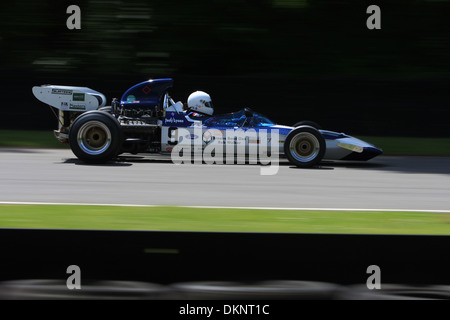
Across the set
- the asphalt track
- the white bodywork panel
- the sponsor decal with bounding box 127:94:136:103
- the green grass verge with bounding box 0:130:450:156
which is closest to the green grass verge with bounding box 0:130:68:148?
the green grass verge with bounding box 0:130:450:156

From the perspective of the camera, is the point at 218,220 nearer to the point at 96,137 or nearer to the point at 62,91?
the point at 96,137

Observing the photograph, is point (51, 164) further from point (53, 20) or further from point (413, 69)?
point (413, 69)

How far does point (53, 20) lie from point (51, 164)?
921cm

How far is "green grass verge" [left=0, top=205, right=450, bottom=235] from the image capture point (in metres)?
5.52

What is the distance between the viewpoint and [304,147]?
1127 cm

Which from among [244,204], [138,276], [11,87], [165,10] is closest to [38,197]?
[244,204]

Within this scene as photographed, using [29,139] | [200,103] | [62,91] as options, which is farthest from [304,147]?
[29,139]

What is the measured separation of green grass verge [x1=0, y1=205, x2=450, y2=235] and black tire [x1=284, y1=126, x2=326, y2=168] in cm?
467

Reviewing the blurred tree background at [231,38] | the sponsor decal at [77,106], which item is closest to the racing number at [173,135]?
the sponsor decal at [77,106]

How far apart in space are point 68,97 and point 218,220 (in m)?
6.53

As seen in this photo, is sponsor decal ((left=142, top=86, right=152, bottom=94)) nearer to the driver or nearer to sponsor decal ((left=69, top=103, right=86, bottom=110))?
the driver

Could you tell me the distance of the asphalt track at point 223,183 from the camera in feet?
25.3

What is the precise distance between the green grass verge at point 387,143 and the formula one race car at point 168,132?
2.68m

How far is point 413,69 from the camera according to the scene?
18828 mm
